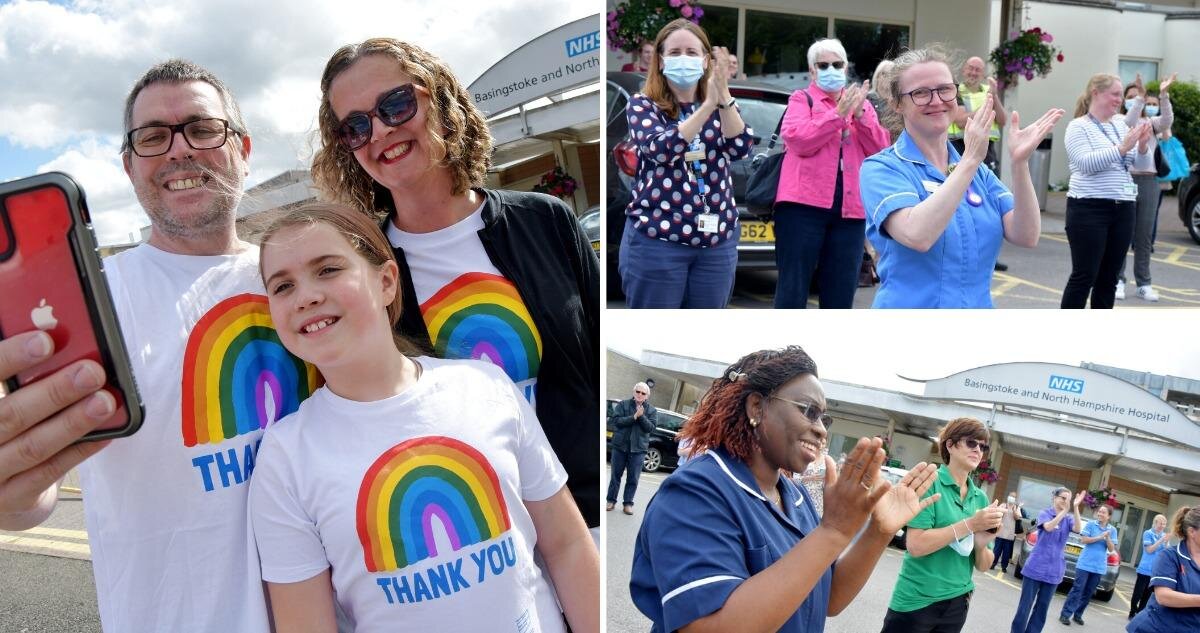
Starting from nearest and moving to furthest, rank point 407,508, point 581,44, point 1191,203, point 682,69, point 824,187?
point 407,508, point 682,69, point 824,187, point 581,44, point 1191,203

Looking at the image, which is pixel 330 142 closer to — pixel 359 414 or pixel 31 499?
pixel 359 414

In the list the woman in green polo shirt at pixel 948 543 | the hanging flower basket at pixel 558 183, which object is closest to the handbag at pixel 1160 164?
the woman in green polo shirt at pixel 948 543

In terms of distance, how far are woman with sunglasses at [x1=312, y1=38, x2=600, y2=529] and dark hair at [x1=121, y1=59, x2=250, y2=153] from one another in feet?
0.54

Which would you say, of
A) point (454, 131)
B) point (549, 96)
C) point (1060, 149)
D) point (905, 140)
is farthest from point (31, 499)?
point (549, 96)

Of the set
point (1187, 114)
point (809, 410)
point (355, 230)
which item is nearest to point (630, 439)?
point (809, 410)

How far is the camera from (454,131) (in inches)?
66.1

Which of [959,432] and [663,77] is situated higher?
[663,77]

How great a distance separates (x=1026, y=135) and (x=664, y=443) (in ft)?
3.56

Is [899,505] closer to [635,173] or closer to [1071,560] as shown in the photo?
[1071,560]

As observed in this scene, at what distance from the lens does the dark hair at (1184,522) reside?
2170 mm

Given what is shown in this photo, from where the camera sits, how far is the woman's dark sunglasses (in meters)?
1.57

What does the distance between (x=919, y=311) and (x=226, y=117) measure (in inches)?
58.5

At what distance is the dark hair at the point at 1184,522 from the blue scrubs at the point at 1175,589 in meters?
0.06

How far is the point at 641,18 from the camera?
3.01m
